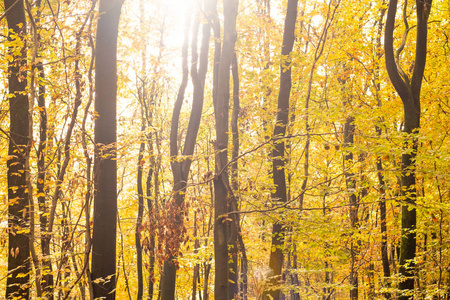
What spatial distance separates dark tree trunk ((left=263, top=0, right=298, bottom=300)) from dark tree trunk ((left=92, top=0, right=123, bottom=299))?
2.90 metres

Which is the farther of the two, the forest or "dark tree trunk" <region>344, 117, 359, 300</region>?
"dark tree trunk" <region>344, 117, 359, 300</region>

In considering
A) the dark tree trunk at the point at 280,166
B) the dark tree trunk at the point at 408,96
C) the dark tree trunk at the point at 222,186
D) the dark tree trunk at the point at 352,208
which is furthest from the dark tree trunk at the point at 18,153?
the dark tree trunk at the point at 408,96

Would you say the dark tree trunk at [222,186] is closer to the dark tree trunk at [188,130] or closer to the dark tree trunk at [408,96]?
A: the dark tree trunk at [188,130]

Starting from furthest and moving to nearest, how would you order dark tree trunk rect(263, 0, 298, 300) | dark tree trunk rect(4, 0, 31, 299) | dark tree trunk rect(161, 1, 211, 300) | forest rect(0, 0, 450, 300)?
1. dark tree trunk rect(161, 1, 211, 300)
2. dark tree trunk rect(263, 0, 298, 300)
3. dark tree trunk rect(4, 0, 31, 299)
4. forest rect(0, 0, 450, 300)

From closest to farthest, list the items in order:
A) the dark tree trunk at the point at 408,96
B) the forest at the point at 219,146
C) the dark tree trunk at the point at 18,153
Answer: the forest at the point at 219,146 → the dark tree trunk at the point at 18,153 → the dark tree trunk at the point at 408,96

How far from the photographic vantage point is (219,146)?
6.16m

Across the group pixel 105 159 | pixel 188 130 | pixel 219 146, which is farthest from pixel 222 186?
pixel 188 130

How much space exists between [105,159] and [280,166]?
387 cm

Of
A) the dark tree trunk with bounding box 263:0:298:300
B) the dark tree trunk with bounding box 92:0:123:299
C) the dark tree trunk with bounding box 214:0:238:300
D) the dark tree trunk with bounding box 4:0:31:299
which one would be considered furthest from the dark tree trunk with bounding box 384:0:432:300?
the dark tree trunk with bounding box 4:0:31:299

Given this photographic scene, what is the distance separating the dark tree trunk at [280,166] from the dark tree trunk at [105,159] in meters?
2.90

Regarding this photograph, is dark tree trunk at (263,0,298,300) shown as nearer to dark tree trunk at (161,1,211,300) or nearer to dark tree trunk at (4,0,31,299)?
dark tree trunk at (161,1,211,300)

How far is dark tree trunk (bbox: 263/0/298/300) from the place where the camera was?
722cm

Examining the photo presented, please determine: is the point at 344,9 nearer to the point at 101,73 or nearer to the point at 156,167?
the point at 156,167

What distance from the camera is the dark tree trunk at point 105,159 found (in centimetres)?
484
